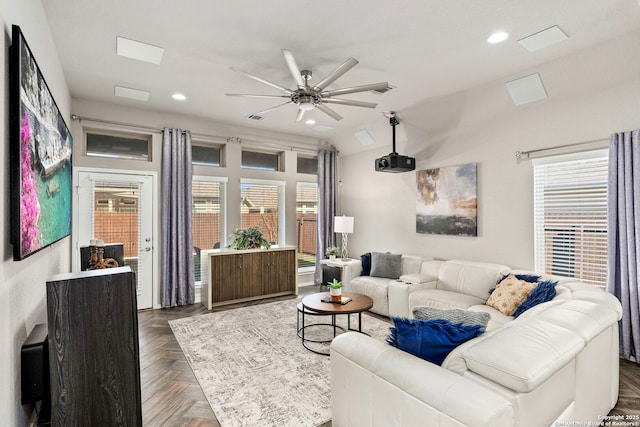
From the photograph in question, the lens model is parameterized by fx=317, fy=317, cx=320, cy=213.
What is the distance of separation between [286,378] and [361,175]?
14.3 ft

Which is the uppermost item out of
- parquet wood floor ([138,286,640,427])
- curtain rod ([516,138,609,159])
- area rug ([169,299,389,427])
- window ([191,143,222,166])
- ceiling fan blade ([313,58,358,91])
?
ceiling fan blade ([313,58,358,91])

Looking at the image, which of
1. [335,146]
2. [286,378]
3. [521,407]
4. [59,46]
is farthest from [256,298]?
[521,407]

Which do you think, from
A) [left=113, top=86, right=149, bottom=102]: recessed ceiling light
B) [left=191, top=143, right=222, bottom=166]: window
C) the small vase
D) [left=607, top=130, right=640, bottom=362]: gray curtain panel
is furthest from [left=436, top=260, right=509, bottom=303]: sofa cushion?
[left=113, top=86, right=149, bottom=102]: recessed ceiling light

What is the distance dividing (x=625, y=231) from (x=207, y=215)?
5.47 metres

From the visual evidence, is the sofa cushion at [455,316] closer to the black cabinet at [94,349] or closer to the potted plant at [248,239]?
the black cabinet at [94,349]

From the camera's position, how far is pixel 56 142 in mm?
2502

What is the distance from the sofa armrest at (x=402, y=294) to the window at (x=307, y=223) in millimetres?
2664

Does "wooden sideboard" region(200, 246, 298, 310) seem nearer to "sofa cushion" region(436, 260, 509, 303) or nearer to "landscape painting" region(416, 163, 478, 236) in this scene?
"landscape painting" region(416, 163, 478, 236)

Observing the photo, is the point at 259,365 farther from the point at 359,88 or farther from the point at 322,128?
the point at 322,128

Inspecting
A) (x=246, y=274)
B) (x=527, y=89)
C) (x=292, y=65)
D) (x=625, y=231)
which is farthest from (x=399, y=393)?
(x=246, y=274)

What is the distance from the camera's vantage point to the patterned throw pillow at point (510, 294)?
10.2ft

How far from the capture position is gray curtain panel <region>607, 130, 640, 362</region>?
116 inches

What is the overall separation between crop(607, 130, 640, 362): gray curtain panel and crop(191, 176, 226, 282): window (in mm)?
5187

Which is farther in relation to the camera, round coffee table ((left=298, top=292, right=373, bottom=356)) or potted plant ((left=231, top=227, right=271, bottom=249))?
potted plant ((left=231, top=227, right=271, bottom=249))
